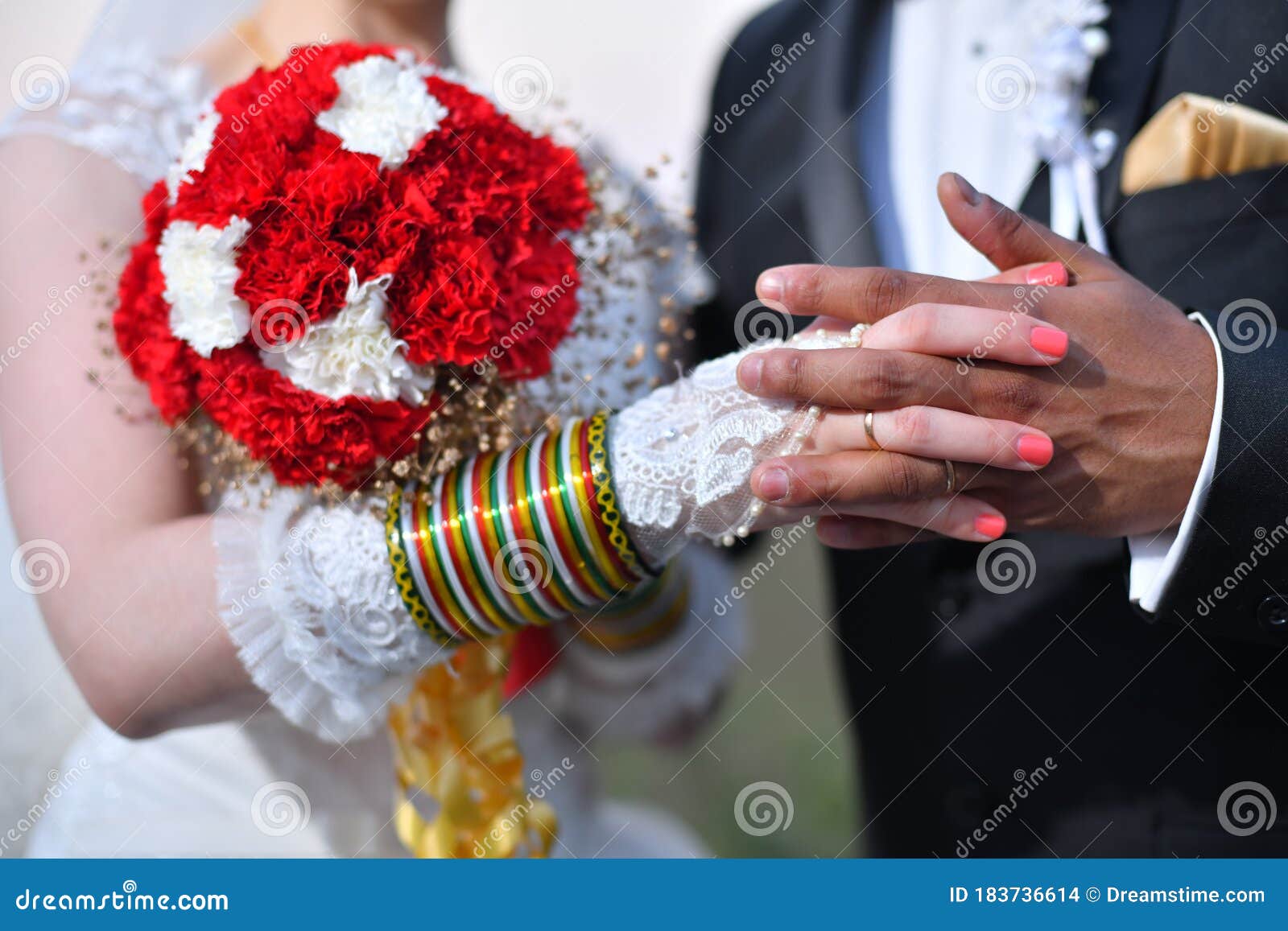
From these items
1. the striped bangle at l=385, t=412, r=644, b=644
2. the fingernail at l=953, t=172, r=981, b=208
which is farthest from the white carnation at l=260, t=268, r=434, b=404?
the fingernail at l=953, t=172, r=981, b=208

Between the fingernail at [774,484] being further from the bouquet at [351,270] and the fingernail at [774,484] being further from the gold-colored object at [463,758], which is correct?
the gold-colored object at [463,758]

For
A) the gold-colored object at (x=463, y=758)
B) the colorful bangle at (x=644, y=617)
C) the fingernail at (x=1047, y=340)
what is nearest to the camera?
the fingernail at (x=1047, y=340)

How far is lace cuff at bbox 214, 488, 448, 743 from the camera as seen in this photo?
100 cm

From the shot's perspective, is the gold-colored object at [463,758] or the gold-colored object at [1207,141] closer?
the gold-colored object at [1207,141]

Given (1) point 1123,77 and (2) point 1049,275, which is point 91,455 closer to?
(2) point 1049,275

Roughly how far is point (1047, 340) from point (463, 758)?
0.95m

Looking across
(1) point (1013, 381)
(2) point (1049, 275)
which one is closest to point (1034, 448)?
(1) point (1013, 381)

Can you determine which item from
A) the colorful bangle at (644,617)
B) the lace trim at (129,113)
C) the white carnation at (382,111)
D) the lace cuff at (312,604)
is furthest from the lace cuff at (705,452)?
the lace trim at (129,113)

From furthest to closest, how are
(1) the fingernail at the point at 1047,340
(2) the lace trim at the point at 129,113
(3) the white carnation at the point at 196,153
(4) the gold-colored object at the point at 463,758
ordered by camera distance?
(4) the gold-colored object at the point at 463,758, (2) the lace trim at the point at 129,113, (3) the white carnation at the point at 196,153, (1) the fingernail at the point at 1047,340

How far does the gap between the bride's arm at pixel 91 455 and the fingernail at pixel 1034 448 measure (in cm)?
93

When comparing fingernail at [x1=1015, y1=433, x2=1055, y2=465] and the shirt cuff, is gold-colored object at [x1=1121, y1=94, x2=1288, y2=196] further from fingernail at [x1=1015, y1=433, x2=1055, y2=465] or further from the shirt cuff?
fingernail at [x1=1015, y1=433, x2=1055, y2=465]

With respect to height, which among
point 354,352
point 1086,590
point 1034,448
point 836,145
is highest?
point 354,352

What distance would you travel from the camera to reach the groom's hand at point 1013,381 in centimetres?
92

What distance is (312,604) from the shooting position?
3.31 ft
